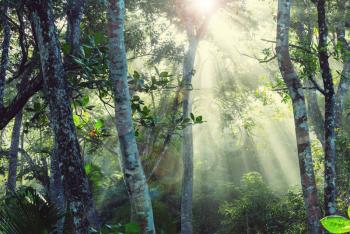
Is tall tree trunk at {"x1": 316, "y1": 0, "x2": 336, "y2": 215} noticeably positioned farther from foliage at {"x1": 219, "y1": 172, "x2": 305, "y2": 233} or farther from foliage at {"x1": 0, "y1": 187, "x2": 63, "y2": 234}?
foliage at {"x1": 219, "y1": 172, "x2": 305, "y2": 233}

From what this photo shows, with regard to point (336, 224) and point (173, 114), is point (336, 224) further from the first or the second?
point (173, 114)

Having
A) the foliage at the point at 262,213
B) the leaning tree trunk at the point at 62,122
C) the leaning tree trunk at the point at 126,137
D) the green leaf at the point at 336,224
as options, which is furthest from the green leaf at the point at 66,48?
the foliage at the point at 262,213

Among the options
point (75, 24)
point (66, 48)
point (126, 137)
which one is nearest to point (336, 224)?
point (66, 48)

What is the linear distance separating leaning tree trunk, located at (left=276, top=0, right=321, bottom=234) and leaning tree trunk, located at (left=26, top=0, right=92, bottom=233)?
161 inches

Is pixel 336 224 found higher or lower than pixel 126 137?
lower

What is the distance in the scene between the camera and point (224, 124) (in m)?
21.1

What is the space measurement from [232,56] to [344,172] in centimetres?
1090

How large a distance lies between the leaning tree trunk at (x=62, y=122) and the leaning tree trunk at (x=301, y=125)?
13.4ft

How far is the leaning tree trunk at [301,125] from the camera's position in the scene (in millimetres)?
6523

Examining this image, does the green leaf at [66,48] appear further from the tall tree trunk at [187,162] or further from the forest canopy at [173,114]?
the tall tree trunk at [187,162]

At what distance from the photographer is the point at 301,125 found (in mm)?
6703

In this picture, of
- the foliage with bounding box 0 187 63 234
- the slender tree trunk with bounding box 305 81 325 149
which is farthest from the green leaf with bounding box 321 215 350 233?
the slender tree trunk with bounding box 305 81 325 149

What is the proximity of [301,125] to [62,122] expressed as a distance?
4339 millimetres

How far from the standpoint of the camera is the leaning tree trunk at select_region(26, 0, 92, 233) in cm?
351
